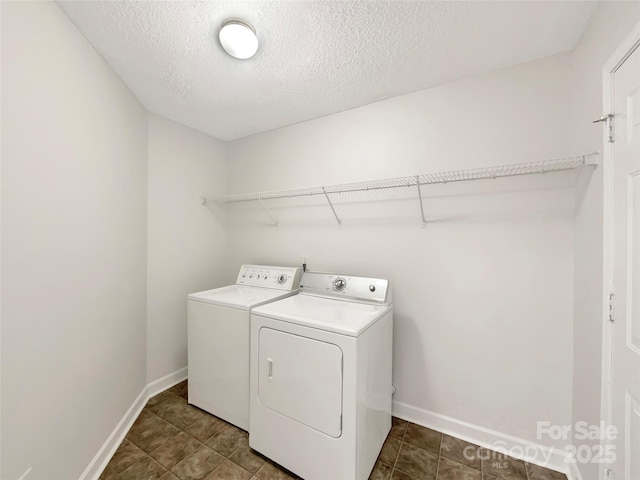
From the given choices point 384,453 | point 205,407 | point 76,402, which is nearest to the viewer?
point 76,402

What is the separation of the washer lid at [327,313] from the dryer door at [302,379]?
0.10 m

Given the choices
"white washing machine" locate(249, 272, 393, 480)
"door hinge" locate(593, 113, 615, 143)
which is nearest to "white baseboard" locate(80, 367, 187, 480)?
"white washing machine" locate(249, 272, 393, 480)

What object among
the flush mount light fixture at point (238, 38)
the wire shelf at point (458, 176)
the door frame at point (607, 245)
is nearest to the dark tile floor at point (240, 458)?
the door frame at point (607, 245)

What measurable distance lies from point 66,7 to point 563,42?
2.65m

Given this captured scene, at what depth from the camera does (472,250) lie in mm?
1741

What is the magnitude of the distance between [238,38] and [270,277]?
5.78ft

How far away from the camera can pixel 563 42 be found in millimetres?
1438

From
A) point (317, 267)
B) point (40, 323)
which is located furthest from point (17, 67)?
point (317, 267)

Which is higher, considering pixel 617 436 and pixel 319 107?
pixel 319 107

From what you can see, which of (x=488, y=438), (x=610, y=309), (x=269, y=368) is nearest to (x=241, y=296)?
(x=269, y=368)

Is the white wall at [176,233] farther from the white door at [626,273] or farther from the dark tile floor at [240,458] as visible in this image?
the white door at [626,273]

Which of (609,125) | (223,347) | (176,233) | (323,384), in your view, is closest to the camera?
(609,125)

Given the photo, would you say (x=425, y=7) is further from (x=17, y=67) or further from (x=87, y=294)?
(x=87, y=294)

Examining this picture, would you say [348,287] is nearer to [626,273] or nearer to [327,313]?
[327,313]
